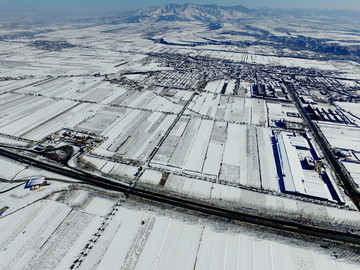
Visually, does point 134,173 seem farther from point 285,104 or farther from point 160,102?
point 285,104

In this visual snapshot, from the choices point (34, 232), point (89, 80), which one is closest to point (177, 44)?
point (89, 80)

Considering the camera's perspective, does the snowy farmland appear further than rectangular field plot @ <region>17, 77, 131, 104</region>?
No

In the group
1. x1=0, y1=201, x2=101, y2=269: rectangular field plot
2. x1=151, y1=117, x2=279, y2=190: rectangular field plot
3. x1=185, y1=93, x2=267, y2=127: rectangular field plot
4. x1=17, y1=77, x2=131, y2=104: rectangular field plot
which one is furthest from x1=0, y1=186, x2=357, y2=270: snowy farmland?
x1=17, y1=77, x2=131, y2=104: rectangular field plot

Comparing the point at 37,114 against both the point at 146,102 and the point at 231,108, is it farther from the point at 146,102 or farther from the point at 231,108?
the point at 231,108

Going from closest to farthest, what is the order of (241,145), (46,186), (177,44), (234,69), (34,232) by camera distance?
(34,232) → (46,186) → (241,145) → (234,69) → (177,44)

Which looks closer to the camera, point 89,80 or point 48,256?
point 48,256

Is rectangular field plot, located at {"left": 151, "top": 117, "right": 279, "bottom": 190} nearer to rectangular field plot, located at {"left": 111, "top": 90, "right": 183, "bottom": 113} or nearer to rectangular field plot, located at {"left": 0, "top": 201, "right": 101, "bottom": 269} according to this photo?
rectangular field plot, located at {"left": 111, "top": 90, "right": 183, "bottom": 113}

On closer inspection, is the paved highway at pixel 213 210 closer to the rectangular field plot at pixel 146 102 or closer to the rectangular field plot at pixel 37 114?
the rectangular field plot at pixel 37 114
